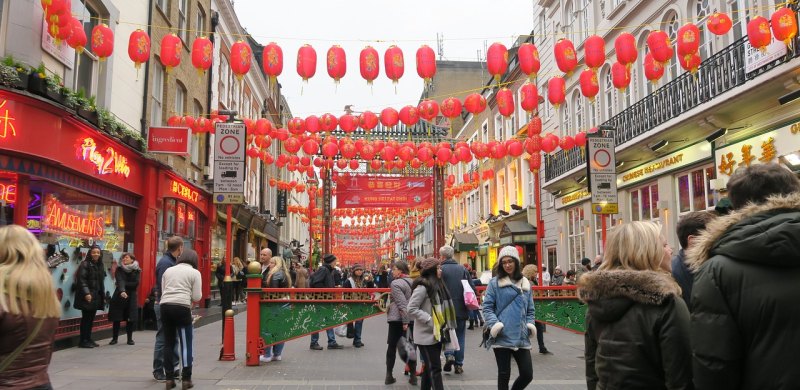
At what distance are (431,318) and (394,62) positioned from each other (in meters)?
7.74

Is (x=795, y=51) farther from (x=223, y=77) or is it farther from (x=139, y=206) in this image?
(x=223, y=77)

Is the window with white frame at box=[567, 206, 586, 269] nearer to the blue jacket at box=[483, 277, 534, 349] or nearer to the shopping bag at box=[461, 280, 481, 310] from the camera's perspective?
the shopping bag at box=[461, 280, 481, 310]

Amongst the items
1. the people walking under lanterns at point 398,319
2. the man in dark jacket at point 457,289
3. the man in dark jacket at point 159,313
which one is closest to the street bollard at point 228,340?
the man in dark jacket at point 159,313

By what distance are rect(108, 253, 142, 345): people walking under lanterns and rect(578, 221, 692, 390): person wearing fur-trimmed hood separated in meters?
11.0

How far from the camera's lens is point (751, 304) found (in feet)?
7.25

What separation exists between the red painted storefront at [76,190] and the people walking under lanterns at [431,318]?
6.48m

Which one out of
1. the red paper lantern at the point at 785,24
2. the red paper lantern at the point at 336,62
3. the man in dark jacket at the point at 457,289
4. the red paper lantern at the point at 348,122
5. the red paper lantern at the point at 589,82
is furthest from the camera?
the red paper lantern at the point at 348,122

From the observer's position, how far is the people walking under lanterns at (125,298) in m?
12.1

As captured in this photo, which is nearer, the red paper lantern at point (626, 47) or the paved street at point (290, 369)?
the paved street at point (290, 369)

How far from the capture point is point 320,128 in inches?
739

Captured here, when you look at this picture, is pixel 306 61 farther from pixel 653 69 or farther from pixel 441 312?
pixel 441 312

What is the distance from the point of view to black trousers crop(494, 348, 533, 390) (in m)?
5.84

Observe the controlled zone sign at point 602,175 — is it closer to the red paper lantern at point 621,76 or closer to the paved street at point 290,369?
the paved street at point 290,369

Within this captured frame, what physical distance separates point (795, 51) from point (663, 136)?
4.94 metres
